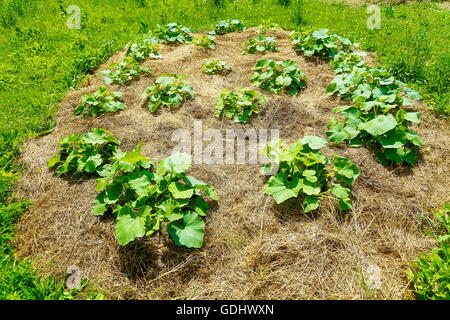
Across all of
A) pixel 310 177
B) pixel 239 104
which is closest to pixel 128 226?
pixel 310 177

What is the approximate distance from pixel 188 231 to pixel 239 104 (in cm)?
214

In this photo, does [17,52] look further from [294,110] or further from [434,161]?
[434,161]

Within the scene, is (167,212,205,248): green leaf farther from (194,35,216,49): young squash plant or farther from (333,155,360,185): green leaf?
(194,35,216,49): young squash plant

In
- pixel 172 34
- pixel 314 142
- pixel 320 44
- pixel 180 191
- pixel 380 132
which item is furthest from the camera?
pixel 172 34

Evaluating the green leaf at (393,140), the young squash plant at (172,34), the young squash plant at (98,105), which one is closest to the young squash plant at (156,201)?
the young squash plant at (98,105)

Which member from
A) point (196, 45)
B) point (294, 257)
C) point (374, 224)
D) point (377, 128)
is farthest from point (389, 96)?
point (196, 45)

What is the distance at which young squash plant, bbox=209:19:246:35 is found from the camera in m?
7.21

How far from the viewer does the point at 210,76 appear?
528cm

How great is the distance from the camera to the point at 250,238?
277 cm

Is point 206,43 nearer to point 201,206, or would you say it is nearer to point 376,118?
point 376,118

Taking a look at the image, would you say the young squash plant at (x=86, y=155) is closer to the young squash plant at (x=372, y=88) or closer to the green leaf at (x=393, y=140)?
the green leaf at (x=393, y=140)

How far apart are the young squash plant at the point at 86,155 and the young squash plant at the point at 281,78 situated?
8.11 feet

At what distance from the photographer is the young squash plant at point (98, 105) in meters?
4.33
